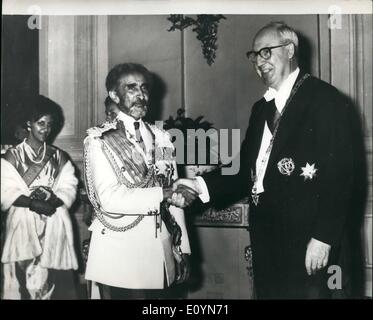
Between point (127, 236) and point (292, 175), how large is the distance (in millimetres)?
727

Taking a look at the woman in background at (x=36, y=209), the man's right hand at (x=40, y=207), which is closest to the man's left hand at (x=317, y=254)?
the woman in background at (x=36, y=209)

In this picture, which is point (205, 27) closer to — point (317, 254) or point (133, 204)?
point (133, 204)

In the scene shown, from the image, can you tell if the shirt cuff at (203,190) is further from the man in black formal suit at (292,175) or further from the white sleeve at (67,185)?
the white sleeve at (67,185)

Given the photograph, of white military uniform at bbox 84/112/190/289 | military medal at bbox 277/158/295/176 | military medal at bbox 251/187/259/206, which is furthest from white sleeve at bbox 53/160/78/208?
military medal at bbox 277/158/295/176

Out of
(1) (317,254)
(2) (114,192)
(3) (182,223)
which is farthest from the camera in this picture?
(3) (182,223)

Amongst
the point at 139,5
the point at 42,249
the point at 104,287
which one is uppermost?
the point at 139,5

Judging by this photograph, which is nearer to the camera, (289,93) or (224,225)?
(289,93)

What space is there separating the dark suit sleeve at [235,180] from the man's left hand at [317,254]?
38 cm

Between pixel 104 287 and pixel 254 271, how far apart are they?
64cm

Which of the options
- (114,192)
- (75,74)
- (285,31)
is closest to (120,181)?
(114,192)

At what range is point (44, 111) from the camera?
2.31m

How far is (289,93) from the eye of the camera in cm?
221

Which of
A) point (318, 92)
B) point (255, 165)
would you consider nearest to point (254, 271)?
point (255, 165)

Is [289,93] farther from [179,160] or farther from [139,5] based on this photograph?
[139,5]
